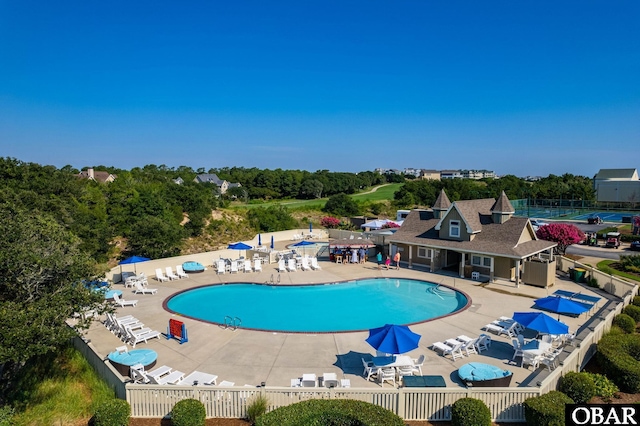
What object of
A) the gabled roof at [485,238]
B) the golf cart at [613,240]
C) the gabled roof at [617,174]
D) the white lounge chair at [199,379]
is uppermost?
the gabled roof at [617,174]

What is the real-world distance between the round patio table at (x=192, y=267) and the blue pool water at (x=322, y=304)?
3.37m

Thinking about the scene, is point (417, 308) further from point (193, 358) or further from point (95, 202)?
point (95, 202)

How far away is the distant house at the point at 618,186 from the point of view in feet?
245

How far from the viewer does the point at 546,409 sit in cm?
889

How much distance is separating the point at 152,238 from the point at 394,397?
22926 mm

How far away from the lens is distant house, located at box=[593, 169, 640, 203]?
74812mm

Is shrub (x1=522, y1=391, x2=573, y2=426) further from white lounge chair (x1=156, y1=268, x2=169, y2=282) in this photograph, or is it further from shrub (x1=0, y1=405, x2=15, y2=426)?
white lounge chair (x1=156, y1=268, x2=169, y2=282)

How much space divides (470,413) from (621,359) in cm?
619

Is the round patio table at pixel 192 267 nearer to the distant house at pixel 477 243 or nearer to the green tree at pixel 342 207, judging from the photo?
the distant house at pixel 477 243

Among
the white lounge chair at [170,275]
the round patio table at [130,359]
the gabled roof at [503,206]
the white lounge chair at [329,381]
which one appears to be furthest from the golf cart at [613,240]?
the round patio table at [130,359]

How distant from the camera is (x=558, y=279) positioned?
23.7 meters

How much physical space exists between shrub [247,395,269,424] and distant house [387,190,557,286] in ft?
56.8

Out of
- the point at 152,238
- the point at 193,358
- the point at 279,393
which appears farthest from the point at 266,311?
the point at 152,238

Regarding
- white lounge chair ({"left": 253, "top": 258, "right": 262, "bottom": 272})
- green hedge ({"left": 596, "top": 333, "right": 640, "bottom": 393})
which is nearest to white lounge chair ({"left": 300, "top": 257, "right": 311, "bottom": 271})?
white lounge chair ({"left": 253, "top": 258, "right": 262, "bottom": 272})
